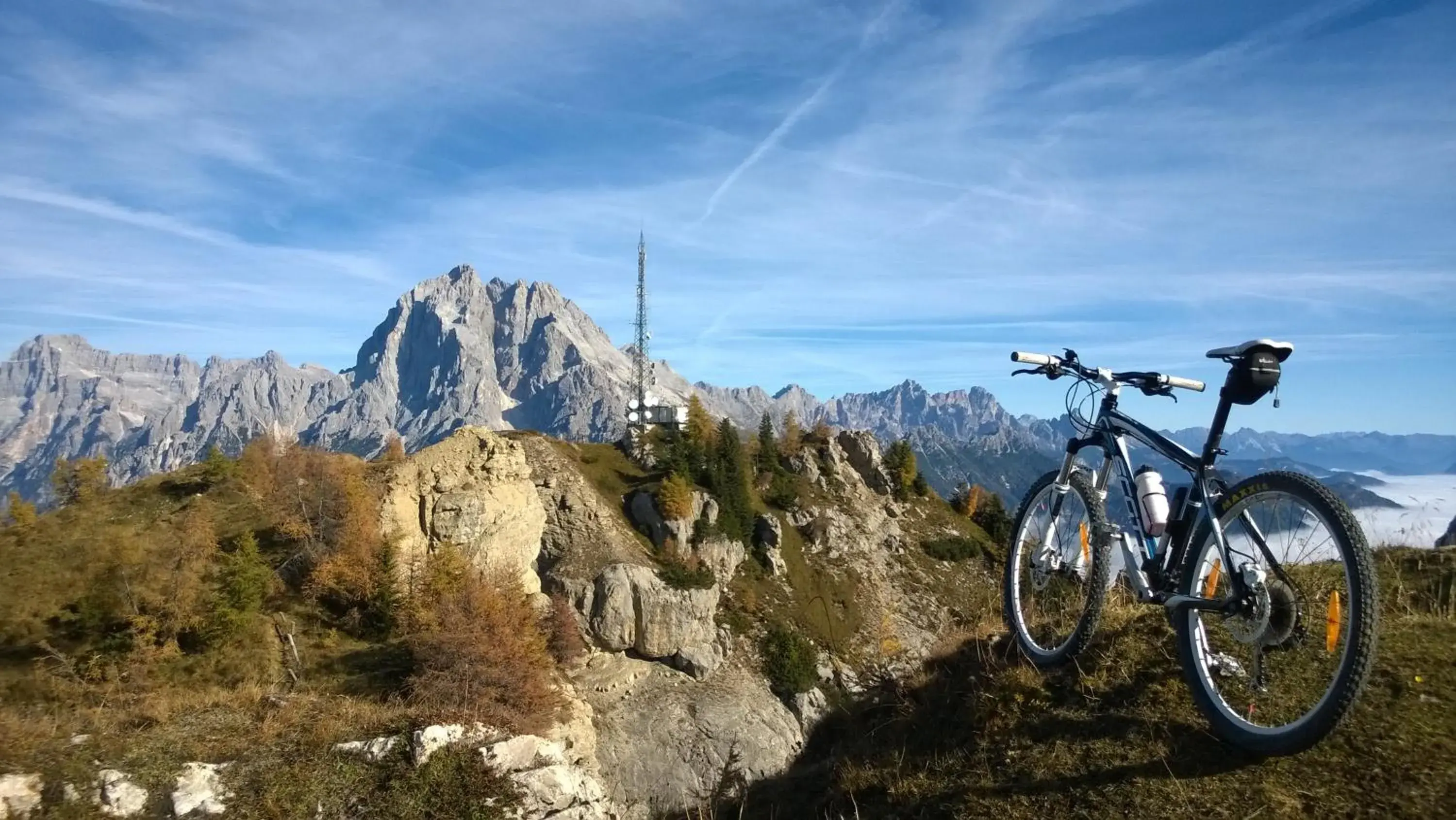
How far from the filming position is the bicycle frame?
532 cm

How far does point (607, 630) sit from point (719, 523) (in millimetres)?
19701

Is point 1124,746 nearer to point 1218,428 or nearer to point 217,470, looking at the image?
point 1218,428

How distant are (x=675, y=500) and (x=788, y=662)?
17067 mm

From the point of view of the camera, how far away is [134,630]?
85.6ft

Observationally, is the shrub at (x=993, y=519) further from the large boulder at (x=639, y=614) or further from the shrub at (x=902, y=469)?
the large boulder at (x=639, y=614)

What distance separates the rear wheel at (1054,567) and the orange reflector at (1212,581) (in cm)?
115

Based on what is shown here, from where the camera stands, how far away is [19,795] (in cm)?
1278

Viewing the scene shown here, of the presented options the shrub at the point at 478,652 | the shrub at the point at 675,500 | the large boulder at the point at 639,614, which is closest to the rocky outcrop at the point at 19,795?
the shrub at the point at 478,652

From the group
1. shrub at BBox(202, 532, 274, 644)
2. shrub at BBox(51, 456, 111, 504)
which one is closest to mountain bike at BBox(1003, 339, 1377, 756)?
shrub at BBox(202, 532, 274, 644)

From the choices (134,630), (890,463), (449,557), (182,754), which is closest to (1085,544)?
(182,754)

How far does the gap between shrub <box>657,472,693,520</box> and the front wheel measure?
57.9m

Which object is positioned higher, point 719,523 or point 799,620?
point 719,523

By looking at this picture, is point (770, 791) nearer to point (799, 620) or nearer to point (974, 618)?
point (974, 618)

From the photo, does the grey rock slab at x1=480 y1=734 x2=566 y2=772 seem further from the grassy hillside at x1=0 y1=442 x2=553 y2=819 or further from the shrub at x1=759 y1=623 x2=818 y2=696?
the shrub at x1=759 y1=623 x2=818 y2=696
